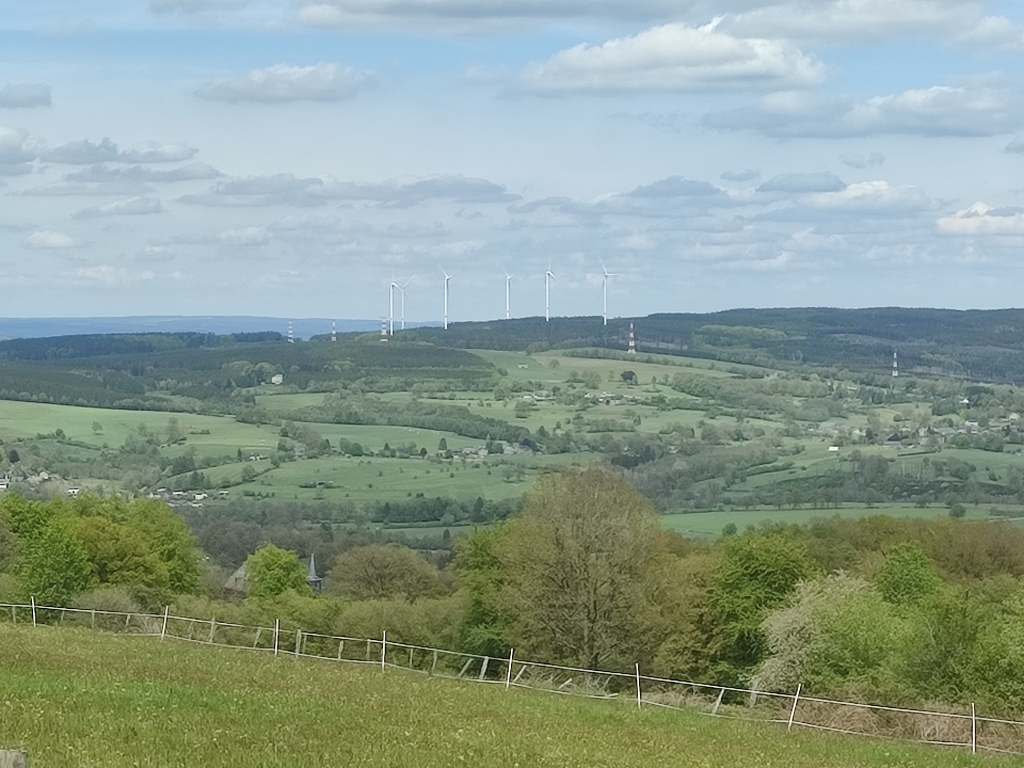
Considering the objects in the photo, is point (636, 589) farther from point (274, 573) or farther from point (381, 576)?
point (274, 573)

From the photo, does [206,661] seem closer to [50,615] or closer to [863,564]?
[50,615]

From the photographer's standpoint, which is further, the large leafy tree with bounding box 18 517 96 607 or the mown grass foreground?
the large leafy tree with bounding box 18 517 96 607

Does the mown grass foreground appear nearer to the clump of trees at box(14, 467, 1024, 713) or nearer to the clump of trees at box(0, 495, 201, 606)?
the clump of trees at box(14, 467, 1024, 713)

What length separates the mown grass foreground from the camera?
1700 cm

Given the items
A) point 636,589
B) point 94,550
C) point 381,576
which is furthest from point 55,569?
point 636,589

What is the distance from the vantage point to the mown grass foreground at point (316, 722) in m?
17.0

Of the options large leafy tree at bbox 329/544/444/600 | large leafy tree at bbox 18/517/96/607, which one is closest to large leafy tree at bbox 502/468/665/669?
large leafy tree at bbox 18/517/96/607

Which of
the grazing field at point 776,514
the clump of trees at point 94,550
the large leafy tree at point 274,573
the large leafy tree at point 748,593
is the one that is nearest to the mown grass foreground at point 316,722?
the large leafy tree at point 748,593

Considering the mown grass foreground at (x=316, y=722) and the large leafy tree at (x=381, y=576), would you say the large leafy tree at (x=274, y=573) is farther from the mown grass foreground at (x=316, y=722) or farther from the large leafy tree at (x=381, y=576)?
the mown grass foreground at (x=316, y=722)

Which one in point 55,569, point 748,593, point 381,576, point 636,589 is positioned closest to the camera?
point 636,589

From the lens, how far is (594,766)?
60.7 feet

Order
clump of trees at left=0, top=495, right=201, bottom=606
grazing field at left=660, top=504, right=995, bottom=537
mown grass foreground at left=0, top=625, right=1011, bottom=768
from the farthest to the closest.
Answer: grazing field at left=660, top=504, right=995, bottom=537
clump of trees at left=0, top=495, right=201, bottom=606
mown grass foreground at left=0, top=625, right=1011, bottom=768

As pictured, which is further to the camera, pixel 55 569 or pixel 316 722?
pixel 55 569

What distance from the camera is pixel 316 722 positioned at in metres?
19.9
